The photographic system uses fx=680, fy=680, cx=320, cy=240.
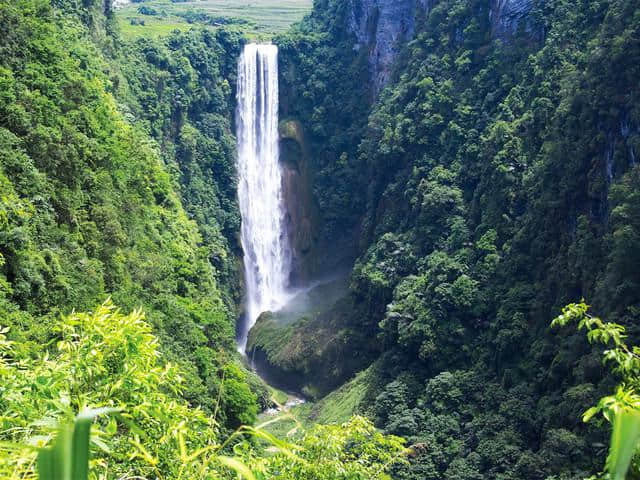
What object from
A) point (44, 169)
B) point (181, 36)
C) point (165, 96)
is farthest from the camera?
point (181, 36)

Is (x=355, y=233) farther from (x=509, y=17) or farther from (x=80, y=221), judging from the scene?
(x=80, y=221)

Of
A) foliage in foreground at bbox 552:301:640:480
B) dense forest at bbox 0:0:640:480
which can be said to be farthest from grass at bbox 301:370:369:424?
foliage in foreground at bbox 552:301:640:480

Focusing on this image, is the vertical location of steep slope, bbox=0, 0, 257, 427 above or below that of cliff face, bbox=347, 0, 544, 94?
below

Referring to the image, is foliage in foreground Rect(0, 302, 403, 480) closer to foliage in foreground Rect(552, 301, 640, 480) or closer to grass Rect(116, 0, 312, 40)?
foliage in foreground Rect(552, 301, 640, 480)

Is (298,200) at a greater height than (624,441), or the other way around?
(624,441)

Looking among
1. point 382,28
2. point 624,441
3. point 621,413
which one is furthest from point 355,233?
point 624,441

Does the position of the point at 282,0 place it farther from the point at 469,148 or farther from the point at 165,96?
the point at 469,148

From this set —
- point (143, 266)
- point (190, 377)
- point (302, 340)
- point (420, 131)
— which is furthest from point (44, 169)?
point (420, 131)
